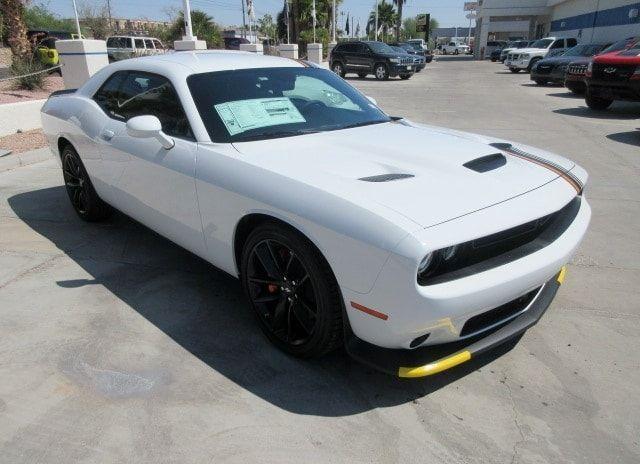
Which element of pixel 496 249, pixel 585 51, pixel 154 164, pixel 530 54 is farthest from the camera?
pixel 530 54

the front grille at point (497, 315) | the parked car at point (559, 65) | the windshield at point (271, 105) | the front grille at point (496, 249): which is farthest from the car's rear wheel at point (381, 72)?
the front grille at point (497, 315)

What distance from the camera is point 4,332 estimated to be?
317cm

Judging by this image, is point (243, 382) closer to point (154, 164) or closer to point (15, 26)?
point (154, 164)

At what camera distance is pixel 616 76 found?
35.4 feet

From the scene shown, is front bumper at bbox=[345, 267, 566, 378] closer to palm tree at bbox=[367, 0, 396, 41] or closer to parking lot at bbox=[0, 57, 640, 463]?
parking lot at bbox=[0, 57, 640, 463]

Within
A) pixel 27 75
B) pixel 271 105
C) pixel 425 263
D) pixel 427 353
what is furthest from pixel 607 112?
pixel 27 75

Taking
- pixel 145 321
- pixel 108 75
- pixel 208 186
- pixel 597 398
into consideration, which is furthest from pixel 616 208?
pixel 108 75

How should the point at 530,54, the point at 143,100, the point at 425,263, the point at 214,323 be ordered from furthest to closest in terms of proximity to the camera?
the point at 530,54 → the point at 143,100 → the point at 214,323 → the point at 425,263

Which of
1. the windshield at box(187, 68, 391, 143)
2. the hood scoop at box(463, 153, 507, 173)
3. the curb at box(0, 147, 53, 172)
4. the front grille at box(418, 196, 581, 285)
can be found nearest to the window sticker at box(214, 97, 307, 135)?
the windshield at box(187, 68, 391, 143)

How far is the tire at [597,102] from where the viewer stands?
12.1 m

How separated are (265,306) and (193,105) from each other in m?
1.33

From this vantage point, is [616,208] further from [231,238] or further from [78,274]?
[78,274]

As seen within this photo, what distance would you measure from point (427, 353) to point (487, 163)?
1.13 meters

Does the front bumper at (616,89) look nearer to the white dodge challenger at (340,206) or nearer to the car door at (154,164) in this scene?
the white dodge challenger at (340,206)
